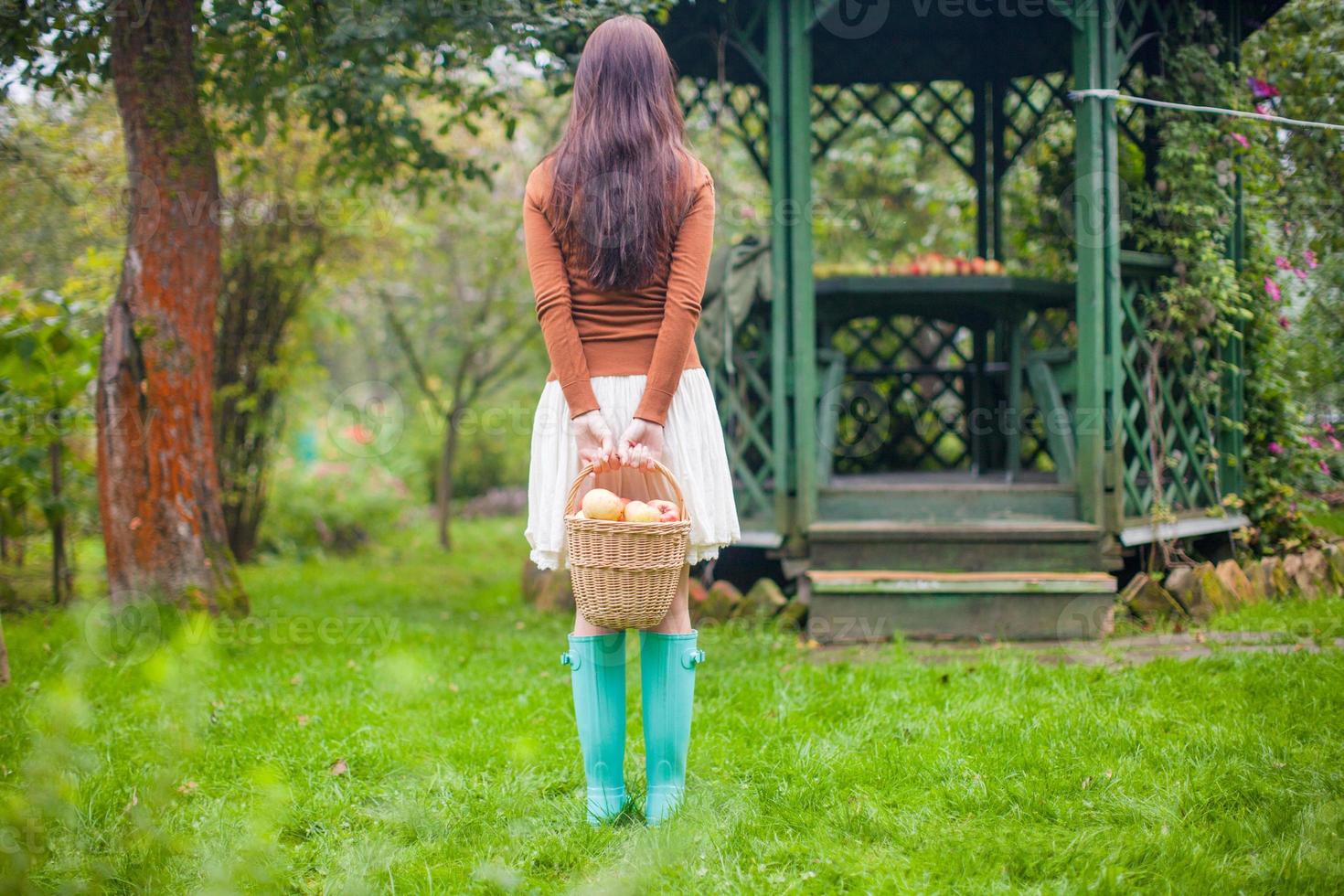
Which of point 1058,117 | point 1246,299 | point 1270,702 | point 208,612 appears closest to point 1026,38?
point 1058,117

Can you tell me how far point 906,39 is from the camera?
5.81 m

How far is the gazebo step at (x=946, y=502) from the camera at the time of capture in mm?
4820

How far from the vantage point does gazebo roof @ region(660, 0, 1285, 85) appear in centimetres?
508

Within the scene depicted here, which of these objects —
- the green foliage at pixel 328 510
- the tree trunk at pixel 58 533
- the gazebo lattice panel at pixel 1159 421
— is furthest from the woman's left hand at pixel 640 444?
the green foliage at pixel 328 510

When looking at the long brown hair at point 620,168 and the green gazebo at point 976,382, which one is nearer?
the long brown hair at point 620,168

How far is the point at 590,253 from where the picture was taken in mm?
2295

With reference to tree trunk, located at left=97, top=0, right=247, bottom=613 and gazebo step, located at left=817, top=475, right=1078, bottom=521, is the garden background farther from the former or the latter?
gazebo step, located at left=817, top=475, right=1078, bottom=521

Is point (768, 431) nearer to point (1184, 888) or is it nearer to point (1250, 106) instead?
point (1250, 106)

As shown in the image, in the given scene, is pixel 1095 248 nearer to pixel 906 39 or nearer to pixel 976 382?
pixel 976 382

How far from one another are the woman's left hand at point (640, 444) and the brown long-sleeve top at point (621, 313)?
0.02 meters

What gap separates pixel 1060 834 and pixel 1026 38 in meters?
4.86

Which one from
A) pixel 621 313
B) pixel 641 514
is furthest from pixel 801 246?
pixel 641 514

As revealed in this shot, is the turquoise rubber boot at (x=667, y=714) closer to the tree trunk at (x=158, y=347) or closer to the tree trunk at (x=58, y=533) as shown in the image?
the tree trunk at (x=158, y=347)

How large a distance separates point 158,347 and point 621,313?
3159 mm
